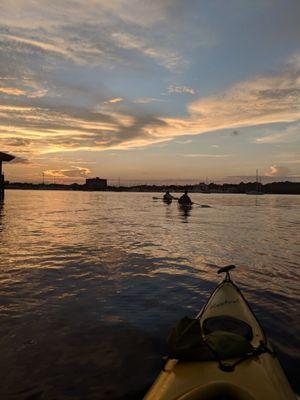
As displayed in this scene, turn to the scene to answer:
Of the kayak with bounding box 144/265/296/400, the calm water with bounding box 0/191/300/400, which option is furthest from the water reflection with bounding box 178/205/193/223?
the kayak with bounding box 144/265/296/400

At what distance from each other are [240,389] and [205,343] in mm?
776

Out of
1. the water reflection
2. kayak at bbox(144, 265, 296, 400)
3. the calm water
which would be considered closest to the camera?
kayak at bbox(144, 265, 296, 400)

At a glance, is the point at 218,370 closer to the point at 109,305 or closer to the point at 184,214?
the point at 109,305

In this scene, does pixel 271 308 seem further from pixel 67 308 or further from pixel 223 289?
pixel 67 308

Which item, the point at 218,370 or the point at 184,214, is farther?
the point at 184,214

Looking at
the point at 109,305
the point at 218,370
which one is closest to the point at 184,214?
the point at 109,305

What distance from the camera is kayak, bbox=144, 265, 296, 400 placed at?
3.24 metres

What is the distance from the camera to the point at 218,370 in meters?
3.56

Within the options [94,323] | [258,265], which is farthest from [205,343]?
[258,265]

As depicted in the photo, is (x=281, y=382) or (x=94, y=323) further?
(x=94, y=323)

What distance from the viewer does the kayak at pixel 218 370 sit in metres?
3.24

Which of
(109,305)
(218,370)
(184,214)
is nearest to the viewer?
(218,370)

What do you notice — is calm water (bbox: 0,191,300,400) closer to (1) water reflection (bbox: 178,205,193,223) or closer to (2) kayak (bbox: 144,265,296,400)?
(2) kayak (bbox: 144,265,296,400)

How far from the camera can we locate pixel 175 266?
11.5 metres
